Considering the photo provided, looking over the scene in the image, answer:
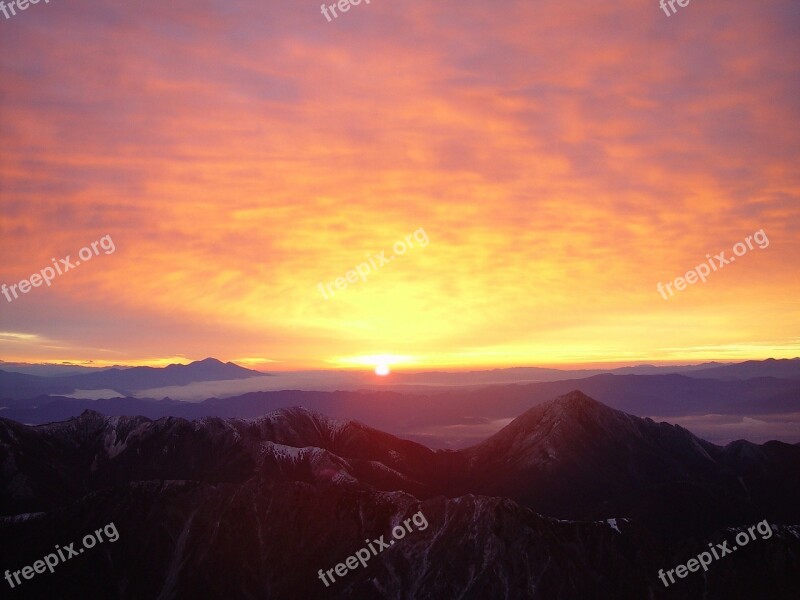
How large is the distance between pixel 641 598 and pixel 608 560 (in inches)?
509

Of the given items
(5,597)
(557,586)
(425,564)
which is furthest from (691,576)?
(5,597)

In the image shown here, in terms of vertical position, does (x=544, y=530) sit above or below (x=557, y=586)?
above

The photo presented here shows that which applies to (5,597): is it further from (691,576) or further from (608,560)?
(691,576)

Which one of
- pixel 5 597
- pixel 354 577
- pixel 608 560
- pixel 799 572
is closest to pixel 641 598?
pixel 608 560

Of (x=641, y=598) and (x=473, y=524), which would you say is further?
(x=473, y=524)

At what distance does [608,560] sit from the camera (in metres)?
192

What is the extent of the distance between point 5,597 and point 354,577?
345 feet

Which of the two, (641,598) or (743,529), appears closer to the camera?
(641,598)

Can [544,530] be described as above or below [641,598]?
above

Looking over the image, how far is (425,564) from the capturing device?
194 m

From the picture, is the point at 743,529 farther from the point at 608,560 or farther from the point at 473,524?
the point at 473,524

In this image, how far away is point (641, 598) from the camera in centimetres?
18325

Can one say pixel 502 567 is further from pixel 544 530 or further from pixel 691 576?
pixel 691 576

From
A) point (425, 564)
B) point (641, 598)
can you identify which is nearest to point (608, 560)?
point (641, 598)
